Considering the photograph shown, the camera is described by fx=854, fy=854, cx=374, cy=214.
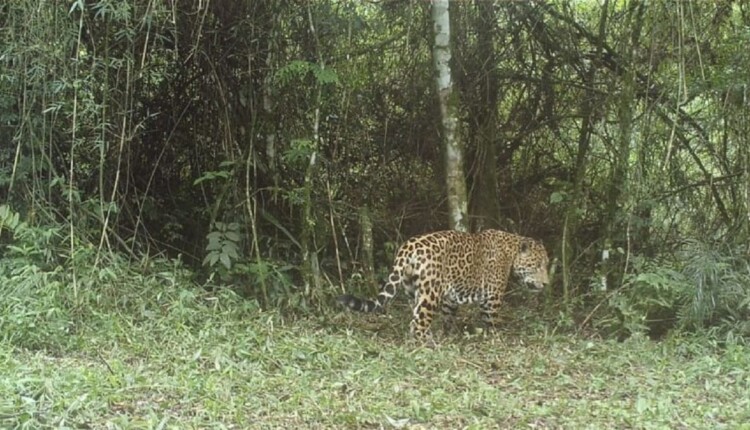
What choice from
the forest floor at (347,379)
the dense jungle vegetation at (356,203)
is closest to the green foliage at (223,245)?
the dense jungle vegetation at (356,203)

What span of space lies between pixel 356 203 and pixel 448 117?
73.4 inches

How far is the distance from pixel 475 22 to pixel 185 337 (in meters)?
4.72

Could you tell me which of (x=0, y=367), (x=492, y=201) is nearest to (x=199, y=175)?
(x=492, y=201)

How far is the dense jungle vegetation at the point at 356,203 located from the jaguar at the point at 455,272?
0.31 meters

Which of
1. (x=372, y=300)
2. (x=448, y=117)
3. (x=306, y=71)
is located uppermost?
(x=306, y=71)

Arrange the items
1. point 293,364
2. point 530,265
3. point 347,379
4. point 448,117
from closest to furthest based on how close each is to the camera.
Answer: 1. point 347,379
2. point 293,364
3. point 448,117
4. point 530,265

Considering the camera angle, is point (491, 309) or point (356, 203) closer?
point (491, 309)

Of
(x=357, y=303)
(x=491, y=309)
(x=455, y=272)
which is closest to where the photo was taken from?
(x=357, y=303)

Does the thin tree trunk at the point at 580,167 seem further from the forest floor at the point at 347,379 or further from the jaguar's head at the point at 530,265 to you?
the forest floor at the point at 347,379

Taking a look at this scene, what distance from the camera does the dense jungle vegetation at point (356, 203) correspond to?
5469 millimetres

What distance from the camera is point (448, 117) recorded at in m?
8.23

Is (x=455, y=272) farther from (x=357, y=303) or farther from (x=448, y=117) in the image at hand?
(x=448, y=117)

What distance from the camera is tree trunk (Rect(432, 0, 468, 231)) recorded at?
8.16 m

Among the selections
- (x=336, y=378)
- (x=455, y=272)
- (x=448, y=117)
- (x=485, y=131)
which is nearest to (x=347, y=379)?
(x=336, y=378)
